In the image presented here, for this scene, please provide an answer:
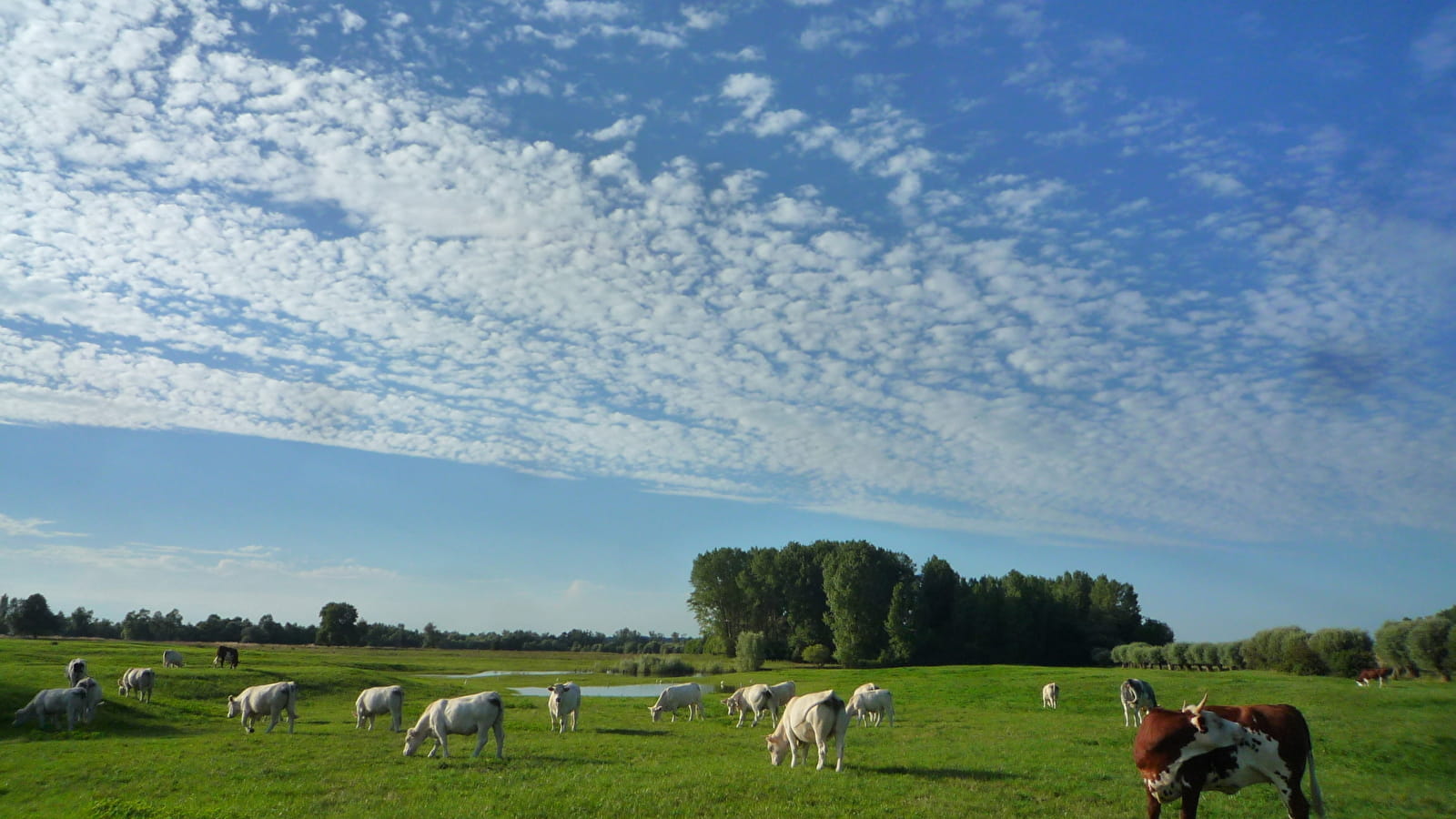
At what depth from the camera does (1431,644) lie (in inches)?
2183

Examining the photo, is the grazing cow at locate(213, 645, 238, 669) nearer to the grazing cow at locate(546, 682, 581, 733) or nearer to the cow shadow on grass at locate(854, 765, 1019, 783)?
the grazing cow at locate(546, 682, 581, 733)

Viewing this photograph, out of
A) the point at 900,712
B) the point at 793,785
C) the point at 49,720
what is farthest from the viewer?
the point at 900,712

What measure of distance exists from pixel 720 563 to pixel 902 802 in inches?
3832

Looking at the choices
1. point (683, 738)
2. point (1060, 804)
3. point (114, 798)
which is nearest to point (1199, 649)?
point (683, 738)

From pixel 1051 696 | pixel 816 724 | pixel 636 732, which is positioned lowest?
pixel 1051 696

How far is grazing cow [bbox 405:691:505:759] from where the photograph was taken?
69.2 ft

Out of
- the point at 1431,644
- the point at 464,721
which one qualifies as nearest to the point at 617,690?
the point at 464,721

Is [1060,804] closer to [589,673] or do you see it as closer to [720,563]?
[589,673]

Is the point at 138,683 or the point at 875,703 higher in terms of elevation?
the point at 138,683

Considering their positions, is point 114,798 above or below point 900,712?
above

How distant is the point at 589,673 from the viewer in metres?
89.4

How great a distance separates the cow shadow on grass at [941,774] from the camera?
17.0 m

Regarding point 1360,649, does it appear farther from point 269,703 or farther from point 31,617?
point 31,617

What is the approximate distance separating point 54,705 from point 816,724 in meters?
28.2
